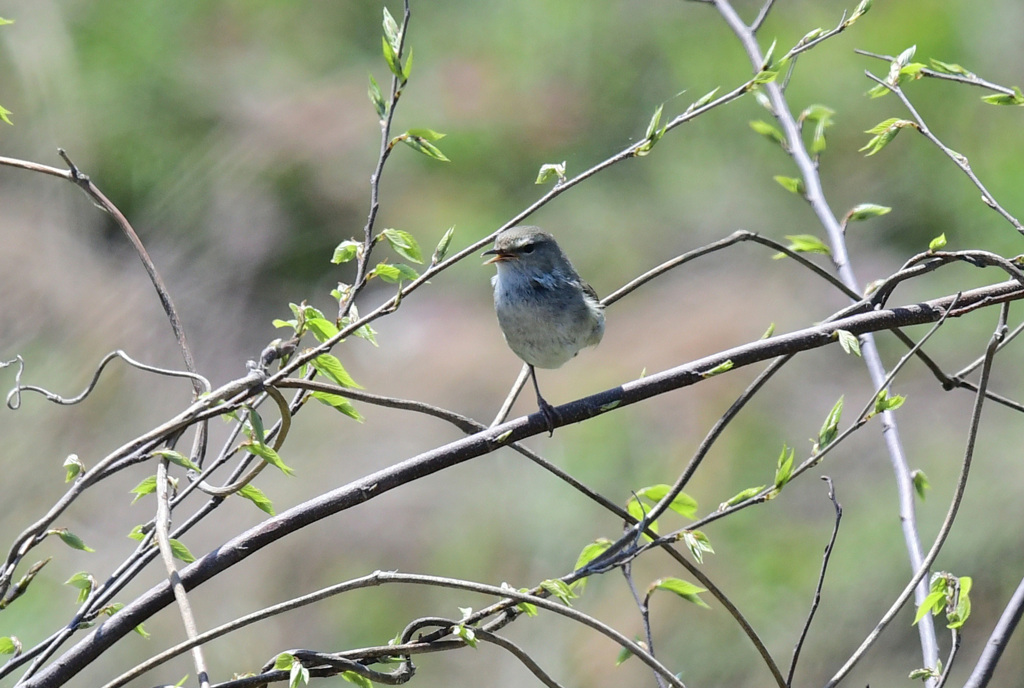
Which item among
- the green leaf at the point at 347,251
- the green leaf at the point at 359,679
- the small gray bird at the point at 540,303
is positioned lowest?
the green leaf at the point at 359,679

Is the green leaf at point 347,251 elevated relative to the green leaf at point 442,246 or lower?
elevated

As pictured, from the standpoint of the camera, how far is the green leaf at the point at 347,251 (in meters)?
1.86

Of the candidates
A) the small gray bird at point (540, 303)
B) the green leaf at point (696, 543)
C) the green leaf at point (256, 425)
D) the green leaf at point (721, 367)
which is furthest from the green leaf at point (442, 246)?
the small gray bird at point (540, 303)

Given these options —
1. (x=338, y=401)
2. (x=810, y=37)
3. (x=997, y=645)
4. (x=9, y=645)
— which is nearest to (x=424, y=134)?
(x=338, y=401)

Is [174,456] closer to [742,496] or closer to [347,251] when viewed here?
[347,251]

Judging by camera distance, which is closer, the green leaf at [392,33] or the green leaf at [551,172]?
the green leaf at [392,33]

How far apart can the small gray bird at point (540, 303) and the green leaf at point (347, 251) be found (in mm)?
1494

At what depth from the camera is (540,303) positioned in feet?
Result: 11.5

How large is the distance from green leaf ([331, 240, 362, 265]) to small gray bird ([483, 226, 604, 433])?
149 cm

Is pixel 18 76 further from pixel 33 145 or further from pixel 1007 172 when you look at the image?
pixel 1007 172

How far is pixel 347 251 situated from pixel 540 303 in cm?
166

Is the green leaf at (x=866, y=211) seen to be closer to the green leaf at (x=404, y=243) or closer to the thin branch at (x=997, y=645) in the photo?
the thin branch at (x=997, y=645)

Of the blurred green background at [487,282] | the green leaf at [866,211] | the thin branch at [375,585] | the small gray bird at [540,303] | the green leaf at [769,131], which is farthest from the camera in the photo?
the blurred green background at [487,282]

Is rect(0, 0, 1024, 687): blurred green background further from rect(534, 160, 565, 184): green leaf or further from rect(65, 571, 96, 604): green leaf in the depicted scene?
rect(65, 571, 96, 604): green leaf
